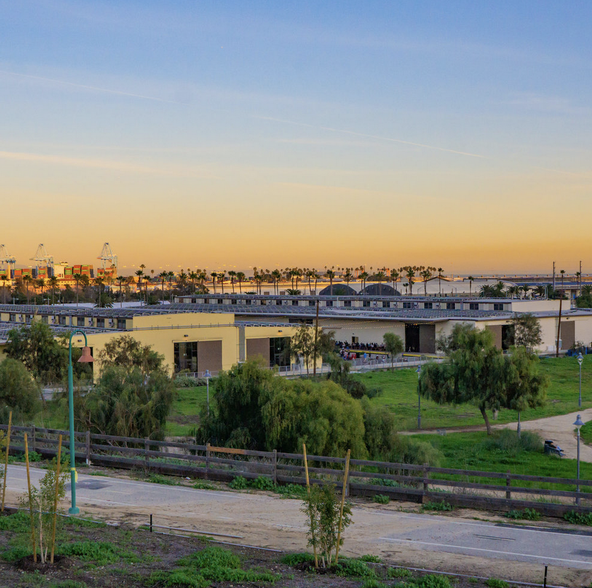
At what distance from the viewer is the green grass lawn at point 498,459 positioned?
33.2m

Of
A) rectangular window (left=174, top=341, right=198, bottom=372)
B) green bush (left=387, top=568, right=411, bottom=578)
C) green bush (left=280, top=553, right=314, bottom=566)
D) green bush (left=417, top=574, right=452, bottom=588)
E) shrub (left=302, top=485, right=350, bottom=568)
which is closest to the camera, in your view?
green bush (left=417, top=574, right=452, bottom=588)

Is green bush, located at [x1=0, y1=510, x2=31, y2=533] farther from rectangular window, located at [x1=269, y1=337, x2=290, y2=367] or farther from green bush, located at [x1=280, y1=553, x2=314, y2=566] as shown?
rectangular window, located at [x1=269, y1=337, x2=290, y2=367]

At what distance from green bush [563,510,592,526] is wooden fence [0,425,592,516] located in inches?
4.7

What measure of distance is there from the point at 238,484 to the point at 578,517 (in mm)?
9476

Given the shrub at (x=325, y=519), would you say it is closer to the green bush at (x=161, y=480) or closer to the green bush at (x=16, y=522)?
the green bush at (x=16, y=522)

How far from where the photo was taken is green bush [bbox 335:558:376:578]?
14.0 meters

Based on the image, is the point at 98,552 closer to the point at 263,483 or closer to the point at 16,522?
the point at 16,522

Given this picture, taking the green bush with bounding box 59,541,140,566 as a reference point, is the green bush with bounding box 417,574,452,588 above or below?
above

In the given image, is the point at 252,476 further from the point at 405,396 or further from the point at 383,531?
the point at 405,396

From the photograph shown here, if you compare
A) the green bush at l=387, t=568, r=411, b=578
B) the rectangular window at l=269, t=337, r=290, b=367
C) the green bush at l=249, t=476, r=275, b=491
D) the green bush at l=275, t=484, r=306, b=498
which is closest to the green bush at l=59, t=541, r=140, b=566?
the green bush at l=387, t=568, r=411, b=578

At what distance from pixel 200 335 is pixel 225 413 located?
39.4 m

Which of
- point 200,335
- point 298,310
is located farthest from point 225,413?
point 298,310

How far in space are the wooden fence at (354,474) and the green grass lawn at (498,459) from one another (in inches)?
189

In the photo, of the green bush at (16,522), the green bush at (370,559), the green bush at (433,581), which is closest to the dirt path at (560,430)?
the green bush at (370,559)
